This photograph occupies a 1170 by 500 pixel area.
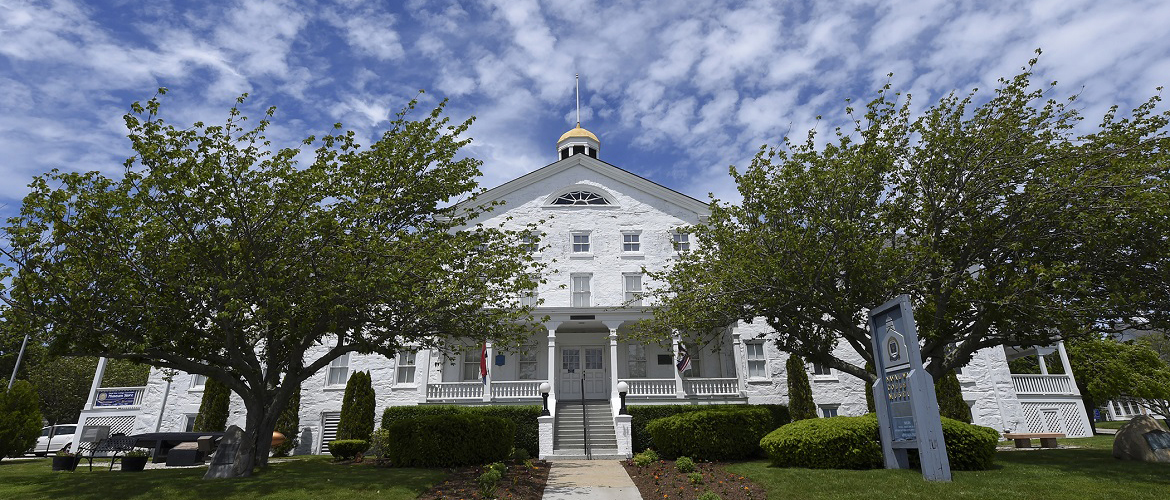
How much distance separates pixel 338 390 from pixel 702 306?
Answer: 15.4 m

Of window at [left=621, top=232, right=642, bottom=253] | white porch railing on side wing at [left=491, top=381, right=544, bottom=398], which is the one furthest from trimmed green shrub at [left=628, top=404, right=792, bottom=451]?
window at [left=621, top=232, right=642, bottom=253]

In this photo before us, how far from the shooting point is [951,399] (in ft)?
69.5

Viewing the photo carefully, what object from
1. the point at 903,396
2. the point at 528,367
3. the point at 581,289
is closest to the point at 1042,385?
the point at 903,396

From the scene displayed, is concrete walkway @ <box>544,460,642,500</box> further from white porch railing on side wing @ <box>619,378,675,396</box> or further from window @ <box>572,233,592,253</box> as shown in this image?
window @ <box>572,233,592,253</box>

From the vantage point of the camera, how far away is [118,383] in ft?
130

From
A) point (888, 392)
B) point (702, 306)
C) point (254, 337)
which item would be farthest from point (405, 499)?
point (888, 392)

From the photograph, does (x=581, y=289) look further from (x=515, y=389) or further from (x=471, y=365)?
(x=471, y=365)

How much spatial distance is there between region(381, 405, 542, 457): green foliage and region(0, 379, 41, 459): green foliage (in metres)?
10.6

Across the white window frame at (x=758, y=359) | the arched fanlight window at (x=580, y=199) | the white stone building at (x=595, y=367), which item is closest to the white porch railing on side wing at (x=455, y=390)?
the white stone building at (x=595, y=367)

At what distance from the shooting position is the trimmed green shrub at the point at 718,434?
15.6 meters

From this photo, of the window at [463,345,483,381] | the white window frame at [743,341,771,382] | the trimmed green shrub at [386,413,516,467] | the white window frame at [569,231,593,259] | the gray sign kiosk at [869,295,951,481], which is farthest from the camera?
the white window frame at [569,231,593,259]

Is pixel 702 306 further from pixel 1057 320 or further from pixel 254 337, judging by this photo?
pixel 254 337

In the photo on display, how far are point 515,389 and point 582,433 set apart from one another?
3.34m

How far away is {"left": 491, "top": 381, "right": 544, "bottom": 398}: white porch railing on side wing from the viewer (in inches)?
846
